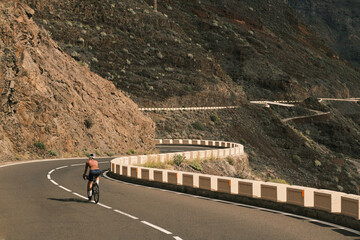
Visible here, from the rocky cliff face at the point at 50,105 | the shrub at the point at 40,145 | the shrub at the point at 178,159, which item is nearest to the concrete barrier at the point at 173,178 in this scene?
the shrub at the point at 178,159

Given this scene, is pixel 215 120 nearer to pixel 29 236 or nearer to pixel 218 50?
pixel 218 50

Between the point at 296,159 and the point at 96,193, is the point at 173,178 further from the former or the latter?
the point at 296,159

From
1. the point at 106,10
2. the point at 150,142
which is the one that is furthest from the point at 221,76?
the point at 150,142

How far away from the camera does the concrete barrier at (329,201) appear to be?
13.0 m

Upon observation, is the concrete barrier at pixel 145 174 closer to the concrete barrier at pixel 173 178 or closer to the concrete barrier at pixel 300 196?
the concrete barrier at pixel 173 178

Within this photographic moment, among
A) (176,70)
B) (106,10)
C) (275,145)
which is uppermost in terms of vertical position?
(106,10)

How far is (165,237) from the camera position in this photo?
10.6m

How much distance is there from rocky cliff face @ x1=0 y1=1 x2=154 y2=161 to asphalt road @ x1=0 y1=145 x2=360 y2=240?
769 inches

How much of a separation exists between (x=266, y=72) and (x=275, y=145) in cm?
3495

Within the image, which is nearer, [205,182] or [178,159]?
[205,182]

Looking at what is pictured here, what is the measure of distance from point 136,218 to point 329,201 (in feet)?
15.4

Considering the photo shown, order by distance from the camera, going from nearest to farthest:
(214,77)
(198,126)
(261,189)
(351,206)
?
(351,206)
(261,189)
(198,126)
(214,77)

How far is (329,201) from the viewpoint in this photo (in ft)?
43.2

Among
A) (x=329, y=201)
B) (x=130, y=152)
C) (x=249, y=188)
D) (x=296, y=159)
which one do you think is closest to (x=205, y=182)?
(x=249, y=188)
